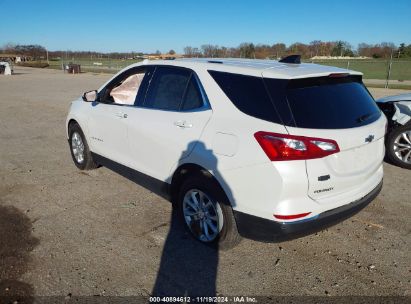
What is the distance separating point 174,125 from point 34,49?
111348mm

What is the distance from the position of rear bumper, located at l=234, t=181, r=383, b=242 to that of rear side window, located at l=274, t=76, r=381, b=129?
0.72 metres

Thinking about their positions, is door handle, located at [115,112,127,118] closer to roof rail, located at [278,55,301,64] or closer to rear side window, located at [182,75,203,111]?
rear side window, located at [182,75,203,111]

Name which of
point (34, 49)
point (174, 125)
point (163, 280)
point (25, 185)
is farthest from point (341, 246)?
point (34, 49)

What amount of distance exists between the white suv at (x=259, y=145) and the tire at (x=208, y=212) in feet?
Result: 0.03

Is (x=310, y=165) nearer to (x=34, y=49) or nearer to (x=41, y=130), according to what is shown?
(x=41, y=130)

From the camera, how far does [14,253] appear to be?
3449 mm

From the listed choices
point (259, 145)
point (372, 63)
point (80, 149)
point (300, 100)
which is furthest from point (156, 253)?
point (372, 63)

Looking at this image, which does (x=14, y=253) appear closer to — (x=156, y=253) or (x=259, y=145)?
(x=156, y=253)

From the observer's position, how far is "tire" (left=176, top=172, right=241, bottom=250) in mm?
3281

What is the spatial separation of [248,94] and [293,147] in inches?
24.7

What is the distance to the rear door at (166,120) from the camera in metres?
3.50

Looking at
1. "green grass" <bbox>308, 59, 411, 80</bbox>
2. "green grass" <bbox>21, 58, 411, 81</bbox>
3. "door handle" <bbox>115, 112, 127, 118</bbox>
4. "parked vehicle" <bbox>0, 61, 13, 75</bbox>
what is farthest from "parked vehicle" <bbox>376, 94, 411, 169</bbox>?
"parked vehicle" <bbox>0, 61, 13, 75</bbox>

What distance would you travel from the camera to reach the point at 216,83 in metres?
3.40

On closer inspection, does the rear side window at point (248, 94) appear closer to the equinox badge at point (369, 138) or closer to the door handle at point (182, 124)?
the door handle at point (182, 124)
